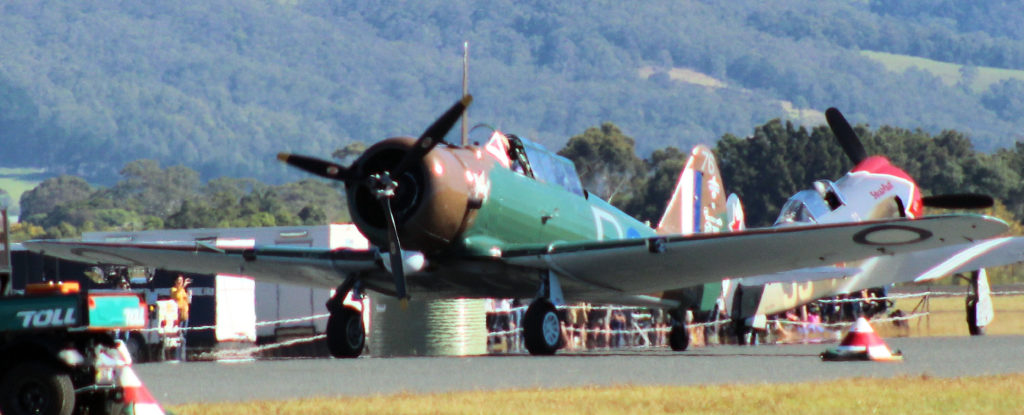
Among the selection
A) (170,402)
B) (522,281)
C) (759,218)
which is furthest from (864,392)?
(759,218)

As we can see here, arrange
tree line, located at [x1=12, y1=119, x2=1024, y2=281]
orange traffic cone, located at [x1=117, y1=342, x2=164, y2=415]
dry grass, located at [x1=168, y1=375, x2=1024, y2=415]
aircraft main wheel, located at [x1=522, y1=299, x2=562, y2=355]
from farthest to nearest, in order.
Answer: tree line, located at [x1=12, y1=119, x2=1024, y2=281] < aircraft main wheel, located at [x1=522, y1=299, x2=562, y2=355] < dry grass, located at [x1=168, y1=375, x2=1024, y2=415] < orange traffic cone, located at [x1=117, y1=342, x2=164, y2=415]

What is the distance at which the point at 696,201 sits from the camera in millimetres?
22328

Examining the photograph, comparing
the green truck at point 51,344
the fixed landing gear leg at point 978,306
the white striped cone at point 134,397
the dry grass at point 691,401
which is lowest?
the dry grass at point 691,401

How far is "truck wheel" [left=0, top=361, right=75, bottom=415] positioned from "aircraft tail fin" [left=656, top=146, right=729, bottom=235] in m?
14.2

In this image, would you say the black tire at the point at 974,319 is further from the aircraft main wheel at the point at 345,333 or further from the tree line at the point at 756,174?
the tree line at the point at 756,174

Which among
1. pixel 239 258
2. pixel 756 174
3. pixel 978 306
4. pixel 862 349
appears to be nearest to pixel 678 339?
pixel 862 349

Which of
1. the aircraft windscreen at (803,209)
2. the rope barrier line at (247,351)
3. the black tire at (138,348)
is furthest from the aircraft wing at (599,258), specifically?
the aircraft windscreen at (803,209)

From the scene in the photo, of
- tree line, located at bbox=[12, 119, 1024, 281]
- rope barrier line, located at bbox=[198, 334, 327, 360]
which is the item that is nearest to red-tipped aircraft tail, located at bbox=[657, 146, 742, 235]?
rope barrier line, located at bbox=[198, 334, 327, 360]

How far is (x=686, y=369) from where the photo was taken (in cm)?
1322

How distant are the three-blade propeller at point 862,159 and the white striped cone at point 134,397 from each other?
17.5 metres

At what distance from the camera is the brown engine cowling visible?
15648 millimetres

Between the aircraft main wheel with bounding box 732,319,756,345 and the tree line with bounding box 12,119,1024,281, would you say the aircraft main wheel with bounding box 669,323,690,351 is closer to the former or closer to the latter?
the aircraft main wheel with bounding box 732,319,756,345

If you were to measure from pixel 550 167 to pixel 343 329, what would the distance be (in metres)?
3.36

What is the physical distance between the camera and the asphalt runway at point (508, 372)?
10875 mm
